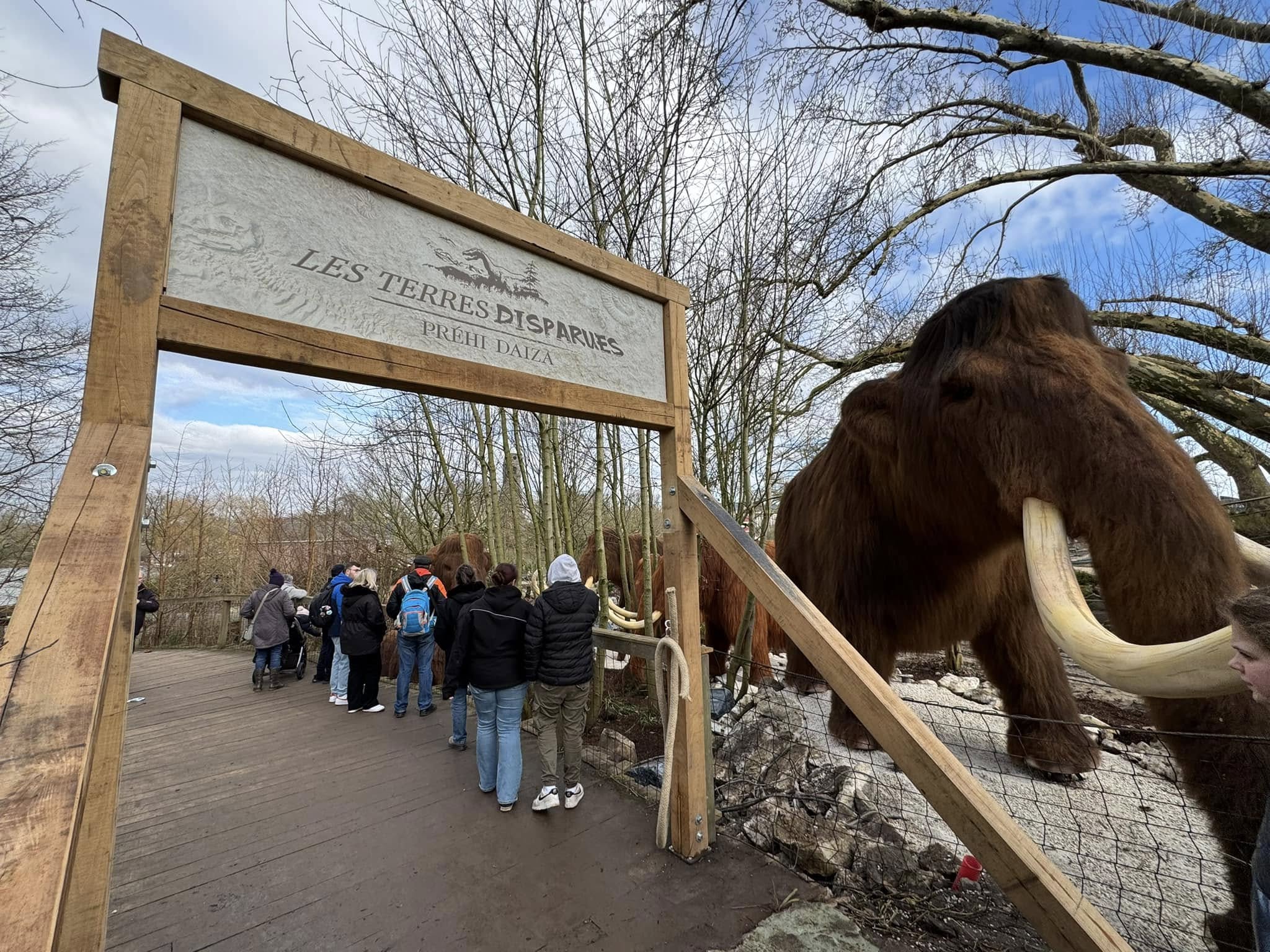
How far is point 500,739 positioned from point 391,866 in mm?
762

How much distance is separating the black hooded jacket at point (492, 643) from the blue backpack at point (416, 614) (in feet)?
5.16

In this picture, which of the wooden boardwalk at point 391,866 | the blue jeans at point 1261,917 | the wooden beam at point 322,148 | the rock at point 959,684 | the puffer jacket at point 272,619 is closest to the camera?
the blue jeans at point 1261,917

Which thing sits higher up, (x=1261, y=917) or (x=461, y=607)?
(x=461, y=607)

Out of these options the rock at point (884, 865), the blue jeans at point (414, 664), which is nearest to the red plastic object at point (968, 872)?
the rock at point (884, 865)

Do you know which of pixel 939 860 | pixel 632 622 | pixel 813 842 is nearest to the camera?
pixel 939 860

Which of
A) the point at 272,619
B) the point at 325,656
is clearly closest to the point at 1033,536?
the point at 272,619

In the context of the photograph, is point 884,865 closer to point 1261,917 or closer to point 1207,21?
point 1261,917

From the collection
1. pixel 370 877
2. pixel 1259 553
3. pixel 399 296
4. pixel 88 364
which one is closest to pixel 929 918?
pixel 1259 553

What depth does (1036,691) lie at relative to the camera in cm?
279

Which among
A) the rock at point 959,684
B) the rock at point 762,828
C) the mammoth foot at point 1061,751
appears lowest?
the rock at point 762,828

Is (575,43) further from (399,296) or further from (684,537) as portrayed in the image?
(684,537)

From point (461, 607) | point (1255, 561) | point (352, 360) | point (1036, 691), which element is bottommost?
point (1036, 691)

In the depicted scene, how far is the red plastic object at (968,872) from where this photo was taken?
2164 millimetres

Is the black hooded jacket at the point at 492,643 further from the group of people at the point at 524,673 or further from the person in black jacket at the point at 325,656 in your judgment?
the person in black jacket at the point at 325,656
